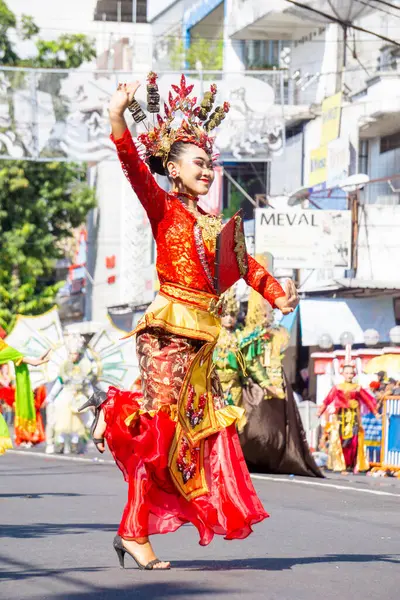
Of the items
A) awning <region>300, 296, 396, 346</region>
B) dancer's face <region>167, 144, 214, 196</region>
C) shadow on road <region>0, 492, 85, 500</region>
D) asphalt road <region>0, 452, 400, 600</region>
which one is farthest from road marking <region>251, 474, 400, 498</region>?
awning <region>300, 296, 396, 346</region>

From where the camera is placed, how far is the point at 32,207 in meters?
39.5

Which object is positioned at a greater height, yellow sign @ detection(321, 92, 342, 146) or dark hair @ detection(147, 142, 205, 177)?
yellow sign @ detection(321, 92, 342, 146)

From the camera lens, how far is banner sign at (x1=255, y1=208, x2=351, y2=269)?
26422 millimetres

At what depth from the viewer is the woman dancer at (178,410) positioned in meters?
6.66

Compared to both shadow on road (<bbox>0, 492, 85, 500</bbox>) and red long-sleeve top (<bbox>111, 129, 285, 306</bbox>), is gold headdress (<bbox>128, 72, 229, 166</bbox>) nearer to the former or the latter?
red long-sleeve top (<bbox>111, 129, 285, 306</bbox>)

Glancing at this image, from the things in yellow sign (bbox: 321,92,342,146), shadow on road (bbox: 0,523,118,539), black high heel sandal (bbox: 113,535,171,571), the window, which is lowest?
shadow on road (bbox: 0,523,118,539)

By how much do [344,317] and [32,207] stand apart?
15.4 meters

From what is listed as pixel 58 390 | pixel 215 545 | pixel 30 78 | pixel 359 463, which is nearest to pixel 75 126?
pixel 30 78

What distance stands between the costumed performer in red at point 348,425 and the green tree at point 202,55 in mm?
20918

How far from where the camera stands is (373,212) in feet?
91.5

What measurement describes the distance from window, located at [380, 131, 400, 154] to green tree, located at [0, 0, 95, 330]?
1151 centimetres

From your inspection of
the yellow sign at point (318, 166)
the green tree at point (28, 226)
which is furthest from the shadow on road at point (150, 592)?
the green tree at point (28, 226)

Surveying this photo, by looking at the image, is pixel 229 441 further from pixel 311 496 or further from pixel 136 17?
pixel 136 17

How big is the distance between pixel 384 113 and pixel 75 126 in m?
6.07
